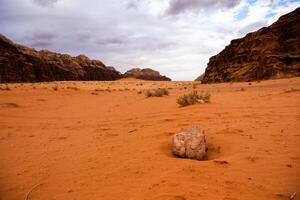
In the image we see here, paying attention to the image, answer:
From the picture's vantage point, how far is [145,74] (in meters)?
81.9

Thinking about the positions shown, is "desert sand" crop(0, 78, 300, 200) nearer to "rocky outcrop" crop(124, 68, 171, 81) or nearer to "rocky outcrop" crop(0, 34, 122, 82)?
"rocky outcrop" crop(0, 34, 122, 82)

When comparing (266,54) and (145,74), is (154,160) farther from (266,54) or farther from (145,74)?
(145,74)

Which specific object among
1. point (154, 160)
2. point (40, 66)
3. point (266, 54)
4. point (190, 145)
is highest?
point (40, 66)

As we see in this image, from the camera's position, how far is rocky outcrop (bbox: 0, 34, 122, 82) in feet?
141

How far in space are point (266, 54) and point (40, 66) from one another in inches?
1548

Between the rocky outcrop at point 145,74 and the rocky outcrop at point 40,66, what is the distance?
13357 mm

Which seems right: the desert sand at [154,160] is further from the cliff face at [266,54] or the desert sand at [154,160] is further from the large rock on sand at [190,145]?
the cliff face at [266,54]

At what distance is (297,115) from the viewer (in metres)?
5.45

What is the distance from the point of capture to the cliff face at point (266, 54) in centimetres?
2241

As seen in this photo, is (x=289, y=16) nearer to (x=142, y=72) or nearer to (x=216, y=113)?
(x=216, y=113)

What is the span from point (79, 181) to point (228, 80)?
81.9 ft

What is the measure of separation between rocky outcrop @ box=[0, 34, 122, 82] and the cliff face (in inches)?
1245

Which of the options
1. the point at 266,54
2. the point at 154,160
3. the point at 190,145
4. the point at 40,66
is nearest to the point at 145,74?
the point at 40,66

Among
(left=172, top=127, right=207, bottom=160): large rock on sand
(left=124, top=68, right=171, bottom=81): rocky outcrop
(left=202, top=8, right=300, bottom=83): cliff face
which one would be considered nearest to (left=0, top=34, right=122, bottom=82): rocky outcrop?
(left=124, top=68, right=171, bottom=81): rocky outcrop
